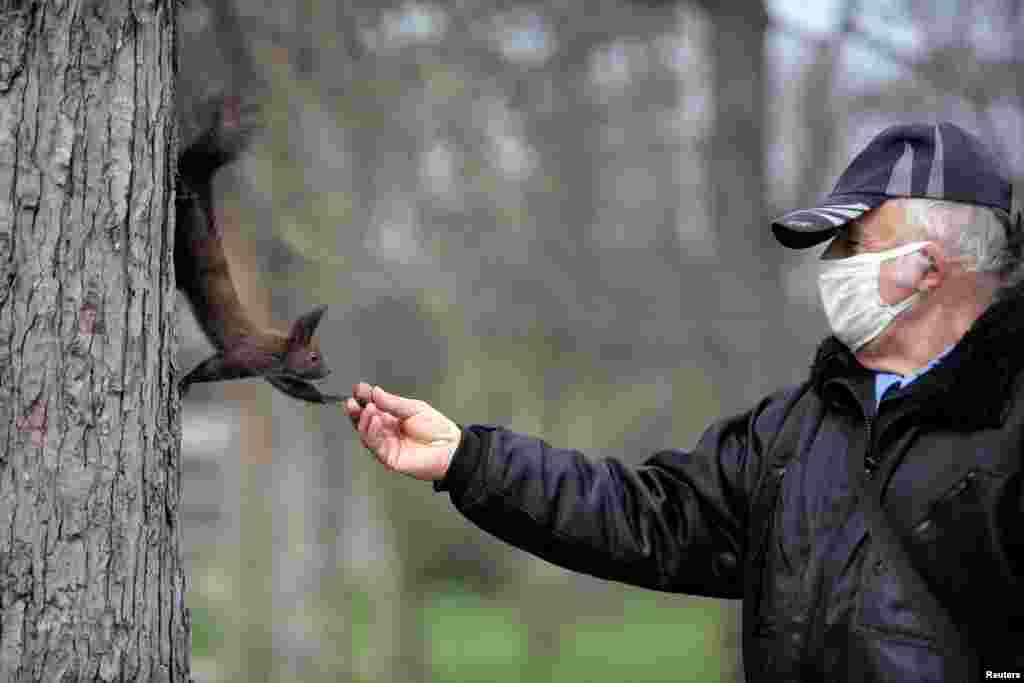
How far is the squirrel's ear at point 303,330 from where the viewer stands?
278cm

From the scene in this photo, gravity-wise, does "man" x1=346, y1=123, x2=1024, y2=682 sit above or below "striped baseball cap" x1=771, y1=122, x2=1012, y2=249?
below

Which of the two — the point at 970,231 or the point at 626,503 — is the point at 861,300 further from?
the point at 626,503

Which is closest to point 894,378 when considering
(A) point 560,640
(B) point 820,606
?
(B) point 820,606

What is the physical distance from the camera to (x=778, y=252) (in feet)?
29.2

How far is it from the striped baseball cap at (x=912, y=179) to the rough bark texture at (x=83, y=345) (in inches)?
48.9

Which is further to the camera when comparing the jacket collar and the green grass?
the green grass

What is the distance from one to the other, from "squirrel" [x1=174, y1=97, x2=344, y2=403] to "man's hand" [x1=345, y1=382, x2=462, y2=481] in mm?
86

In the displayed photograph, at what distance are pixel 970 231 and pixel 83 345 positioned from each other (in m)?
1.67

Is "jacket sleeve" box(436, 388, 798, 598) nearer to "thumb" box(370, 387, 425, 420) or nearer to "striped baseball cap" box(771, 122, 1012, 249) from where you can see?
"thumb" box(370, 387, 425, 420)

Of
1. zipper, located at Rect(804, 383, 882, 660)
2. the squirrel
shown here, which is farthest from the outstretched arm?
zipper, located at Rect(804, 383, 882, 660)

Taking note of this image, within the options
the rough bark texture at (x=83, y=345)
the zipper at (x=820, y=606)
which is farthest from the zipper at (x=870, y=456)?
the rough bark texture at (x=83, y=345)

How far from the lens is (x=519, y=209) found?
752cm

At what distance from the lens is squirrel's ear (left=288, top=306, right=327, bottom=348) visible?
9.11ft

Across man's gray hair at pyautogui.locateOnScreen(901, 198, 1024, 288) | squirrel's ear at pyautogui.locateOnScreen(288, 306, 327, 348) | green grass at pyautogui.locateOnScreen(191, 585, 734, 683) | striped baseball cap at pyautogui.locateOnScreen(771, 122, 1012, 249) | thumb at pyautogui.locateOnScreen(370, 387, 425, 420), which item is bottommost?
green grass at pyautogui.locateOnScreen(191, 585, 734, 683)
